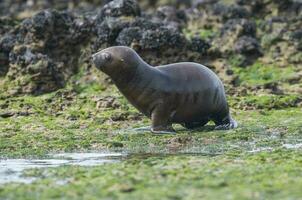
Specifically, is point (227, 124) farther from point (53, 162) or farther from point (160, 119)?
point (53, 162)

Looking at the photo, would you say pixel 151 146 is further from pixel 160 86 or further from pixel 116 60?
pixel 116 60

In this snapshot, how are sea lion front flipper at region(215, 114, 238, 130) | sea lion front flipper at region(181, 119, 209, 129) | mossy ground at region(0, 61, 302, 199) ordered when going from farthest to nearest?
sea lion front flipper at region(181, 119, 209, 129) → sea lion front flipper at region(215, 114, 238, 130) → mossy ground at region(0, 61, 302, 199)

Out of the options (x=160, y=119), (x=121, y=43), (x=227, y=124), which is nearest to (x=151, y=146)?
(x=160, y=119)

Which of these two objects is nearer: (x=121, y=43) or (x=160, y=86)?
(x=160, y=86)

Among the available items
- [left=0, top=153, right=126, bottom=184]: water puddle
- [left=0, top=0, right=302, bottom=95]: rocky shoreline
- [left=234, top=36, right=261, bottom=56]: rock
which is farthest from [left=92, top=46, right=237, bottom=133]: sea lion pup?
[left=234, top=36, right=261, bottom=56]: rock

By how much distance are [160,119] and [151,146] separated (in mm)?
1479

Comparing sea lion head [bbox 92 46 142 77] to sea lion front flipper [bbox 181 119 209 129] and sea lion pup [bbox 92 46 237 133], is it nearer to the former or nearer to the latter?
sea lion pup [bbox 92 46 237 133]

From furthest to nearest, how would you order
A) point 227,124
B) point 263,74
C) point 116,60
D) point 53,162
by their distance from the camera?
point 263,74 → point 227,124 → point 116,60 → point 53,162

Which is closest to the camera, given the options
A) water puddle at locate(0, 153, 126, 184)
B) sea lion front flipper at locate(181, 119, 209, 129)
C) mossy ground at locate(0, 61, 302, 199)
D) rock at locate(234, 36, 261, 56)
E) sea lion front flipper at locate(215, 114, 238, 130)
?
mossy ground at locate(0, 61, 302, 199)

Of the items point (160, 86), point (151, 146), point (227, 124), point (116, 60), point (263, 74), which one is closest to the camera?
point (151, 146)

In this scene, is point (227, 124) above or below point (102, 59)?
below

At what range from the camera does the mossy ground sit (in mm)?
6656

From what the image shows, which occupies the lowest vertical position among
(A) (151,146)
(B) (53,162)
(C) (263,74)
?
(C) (263,74)

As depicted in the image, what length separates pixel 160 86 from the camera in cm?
1168
